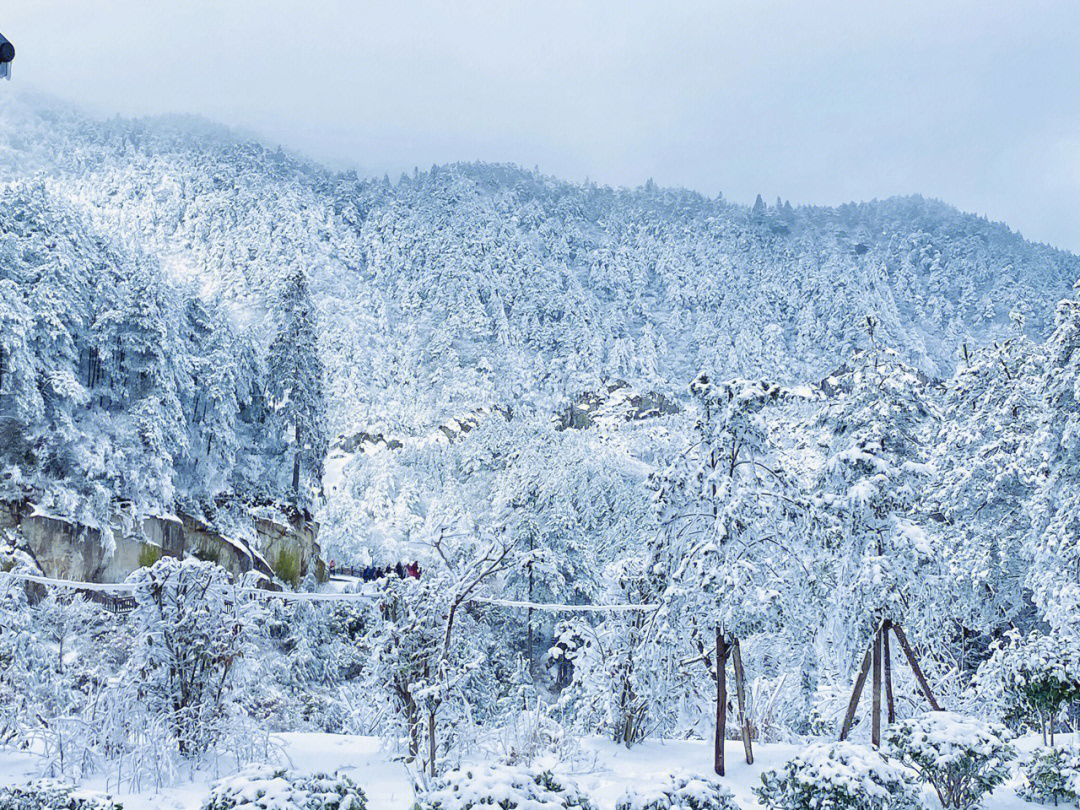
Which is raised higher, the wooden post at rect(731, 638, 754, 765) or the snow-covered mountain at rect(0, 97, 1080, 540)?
the snow-covered mountain at rect(0, 97, 1080, 540)

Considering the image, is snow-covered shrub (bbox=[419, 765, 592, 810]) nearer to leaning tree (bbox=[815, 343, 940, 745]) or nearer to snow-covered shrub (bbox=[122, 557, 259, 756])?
snow-covered shrub (bbox=[122, 557, 259, 756])

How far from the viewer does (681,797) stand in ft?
16.0

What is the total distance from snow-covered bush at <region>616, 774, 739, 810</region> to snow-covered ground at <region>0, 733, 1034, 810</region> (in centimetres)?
101

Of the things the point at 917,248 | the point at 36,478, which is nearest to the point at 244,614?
the point at 36,478

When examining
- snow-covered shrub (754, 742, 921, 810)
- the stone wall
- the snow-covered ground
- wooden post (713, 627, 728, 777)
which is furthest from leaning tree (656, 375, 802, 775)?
the stone wall

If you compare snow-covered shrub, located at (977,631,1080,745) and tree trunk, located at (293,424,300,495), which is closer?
snow-covered shrub, located at (977,631,1080,745)

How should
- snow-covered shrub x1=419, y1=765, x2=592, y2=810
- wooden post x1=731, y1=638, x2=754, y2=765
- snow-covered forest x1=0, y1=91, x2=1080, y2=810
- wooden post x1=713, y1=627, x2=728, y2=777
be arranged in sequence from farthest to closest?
wooden post x1=731, y1=638, x2=754, y2=765 < wooden post x1=713, y1=627, x2=728, y2=777 < snow-covered forest x1=0, y1=91, x2=1080, y2=810 < snow-covered shrub x1=419, y1=765, x2=592, y2=810

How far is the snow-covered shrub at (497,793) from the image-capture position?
14.3ft

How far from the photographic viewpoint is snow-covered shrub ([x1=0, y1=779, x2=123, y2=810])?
4930 millimetres

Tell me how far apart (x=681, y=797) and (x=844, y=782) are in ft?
4.27

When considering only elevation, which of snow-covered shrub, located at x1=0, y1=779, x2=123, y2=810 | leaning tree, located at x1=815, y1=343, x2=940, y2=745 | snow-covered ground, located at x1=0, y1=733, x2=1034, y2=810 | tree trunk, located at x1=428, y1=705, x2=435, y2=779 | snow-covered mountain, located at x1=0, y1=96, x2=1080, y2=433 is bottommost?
snow-covered ground, located at x1=0, y1=733, x2=1034, y2=810

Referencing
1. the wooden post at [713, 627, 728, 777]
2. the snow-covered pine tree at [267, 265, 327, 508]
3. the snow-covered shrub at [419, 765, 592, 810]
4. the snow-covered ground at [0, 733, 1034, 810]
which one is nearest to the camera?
the snow-covered shrub at [419, 765, 592, 810]

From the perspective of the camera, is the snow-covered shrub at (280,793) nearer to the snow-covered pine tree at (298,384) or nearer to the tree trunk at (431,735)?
the tree trunk at (431,735)

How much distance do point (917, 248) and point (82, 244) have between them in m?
136
